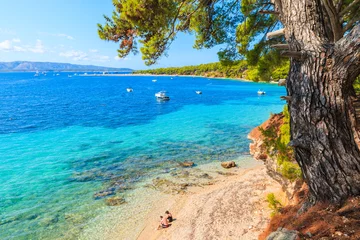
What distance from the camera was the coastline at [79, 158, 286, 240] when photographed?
10.1 metres

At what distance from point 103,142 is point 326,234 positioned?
22.5m

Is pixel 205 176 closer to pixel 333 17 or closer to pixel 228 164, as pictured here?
pixel 228 164

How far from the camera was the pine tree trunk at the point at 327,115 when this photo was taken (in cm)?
371

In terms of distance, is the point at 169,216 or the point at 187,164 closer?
the point at 169,216

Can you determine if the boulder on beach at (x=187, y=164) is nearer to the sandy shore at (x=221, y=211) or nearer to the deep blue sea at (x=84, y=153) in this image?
the deep blue sea at (x=84, y=153)

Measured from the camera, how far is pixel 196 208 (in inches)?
465

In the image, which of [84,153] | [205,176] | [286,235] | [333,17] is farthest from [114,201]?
[333,17]

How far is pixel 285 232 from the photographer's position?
162 inches

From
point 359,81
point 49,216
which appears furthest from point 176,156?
point 359,81

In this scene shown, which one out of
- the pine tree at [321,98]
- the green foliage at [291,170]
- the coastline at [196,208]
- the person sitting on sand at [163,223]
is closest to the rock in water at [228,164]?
the coastline at [196,208]

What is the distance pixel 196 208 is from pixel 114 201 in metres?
4.42

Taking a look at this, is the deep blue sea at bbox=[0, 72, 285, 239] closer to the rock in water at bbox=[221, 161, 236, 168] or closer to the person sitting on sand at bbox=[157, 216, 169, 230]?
the rock in water at bbox=[221, 161, 236, 168]

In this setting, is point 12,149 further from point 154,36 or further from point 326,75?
point 326,75

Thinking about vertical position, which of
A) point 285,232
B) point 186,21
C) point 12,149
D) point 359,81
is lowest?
point 12,149
